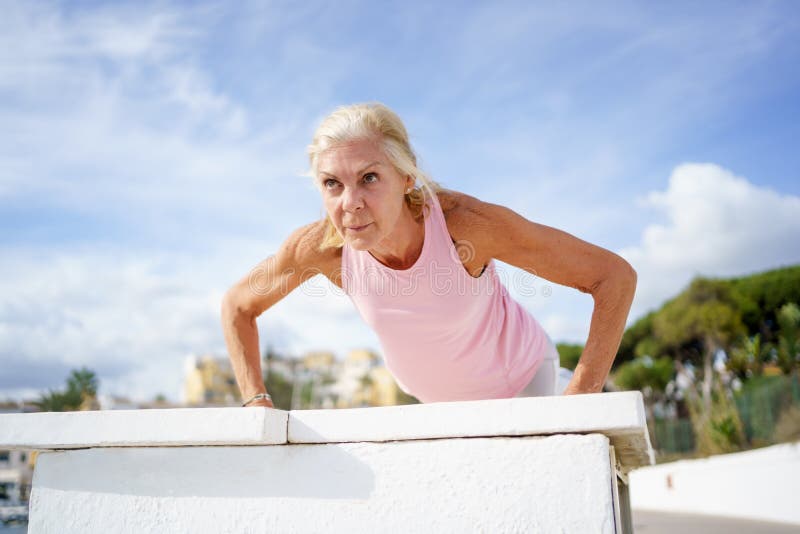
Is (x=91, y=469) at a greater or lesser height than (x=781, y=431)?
lesser

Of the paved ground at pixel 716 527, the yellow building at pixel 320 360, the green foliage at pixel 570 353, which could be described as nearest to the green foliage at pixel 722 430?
the paved ground at pixel 716 527

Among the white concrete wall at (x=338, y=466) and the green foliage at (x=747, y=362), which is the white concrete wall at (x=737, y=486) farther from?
the white concrete wall at (x=338, y=466)

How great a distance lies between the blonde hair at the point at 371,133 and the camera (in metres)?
2.23

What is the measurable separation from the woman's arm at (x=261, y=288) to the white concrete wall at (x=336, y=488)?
0.71 meters

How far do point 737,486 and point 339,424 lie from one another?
1257 cm

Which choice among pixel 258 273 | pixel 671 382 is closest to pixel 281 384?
pixel 671 382

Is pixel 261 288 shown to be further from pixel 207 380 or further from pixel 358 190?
pixel 207 380

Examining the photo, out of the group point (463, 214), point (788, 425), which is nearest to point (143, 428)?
point (463, 214)

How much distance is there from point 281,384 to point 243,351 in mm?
66039

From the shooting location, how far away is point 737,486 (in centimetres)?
1213

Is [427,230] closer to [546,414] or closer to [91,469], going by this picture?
[546,414]

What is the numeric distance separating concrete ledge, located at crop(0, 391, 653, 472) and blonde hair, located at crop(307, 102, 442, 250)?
901mm

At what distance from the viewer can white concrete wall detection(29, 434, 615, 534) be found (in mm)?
1555

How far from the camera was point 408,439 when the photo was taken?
166cm
